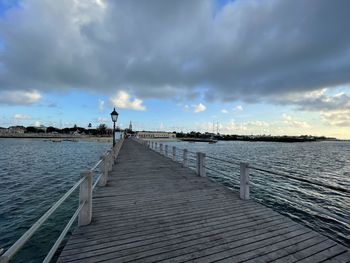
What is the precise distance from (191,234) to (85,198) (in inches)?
85.8

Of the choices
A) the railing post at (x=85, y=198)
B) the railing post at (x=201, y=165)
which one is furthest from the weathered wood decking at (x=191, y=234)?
the railing post at (x=201, y=165)

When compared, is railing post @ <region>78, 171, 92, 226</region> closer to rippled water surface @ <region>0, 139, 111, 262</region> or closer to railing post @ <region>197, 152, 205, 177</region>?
rippled water surface @ <region>0, 139, 111, 262</region>

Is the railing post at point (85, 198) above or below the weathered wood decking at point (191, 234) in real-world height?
above

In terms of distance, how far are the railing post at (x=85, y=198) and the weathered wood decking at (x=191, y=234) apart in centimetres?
15

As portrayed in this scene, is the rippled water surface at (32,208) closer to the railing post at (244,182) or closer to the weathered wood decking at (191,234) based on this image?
the weathered wood decking at (191,234)

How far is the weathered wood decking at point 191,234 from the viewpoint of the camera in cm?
318

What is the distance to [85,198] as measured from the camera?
165 inches

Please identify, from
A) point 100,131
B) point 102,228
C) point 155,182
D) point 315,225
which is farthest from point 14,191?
point 100,131

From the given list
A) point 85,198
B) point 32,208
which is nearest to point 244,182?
point 85,198

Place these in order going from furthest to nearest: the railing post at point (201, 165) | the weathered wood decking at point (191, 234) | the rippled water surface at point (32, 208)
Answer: the railing post at point (201, 165)
the rippled water surface at point (32, 208)
the weathered wood decking at point (191, 234)

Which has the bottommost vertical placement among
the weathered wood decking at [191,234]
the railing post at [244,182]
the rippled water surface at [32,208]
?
the rippled water surface at [32,208]

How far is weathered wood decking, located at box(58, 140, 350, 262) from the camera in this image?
318cm

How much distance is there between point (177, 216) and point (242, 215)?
1473 mm

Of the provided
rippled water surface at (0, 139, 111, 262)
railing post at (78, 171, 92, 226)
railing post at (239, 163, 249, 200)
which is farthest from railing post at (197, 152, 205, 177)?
railing post at (78, 171, 92, 226)
